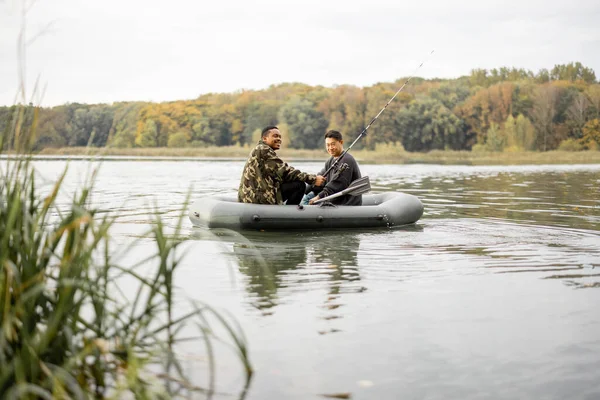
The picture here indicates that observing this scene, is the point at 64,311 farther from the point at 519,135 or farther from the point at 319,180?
the point at 519,135

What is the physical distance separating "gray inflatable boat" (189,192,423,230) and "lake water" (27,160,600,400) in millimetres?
175

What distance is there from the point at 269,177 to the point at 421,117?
6119 centimetres

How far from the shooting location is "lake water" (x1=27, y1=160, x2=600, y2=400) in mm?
3516

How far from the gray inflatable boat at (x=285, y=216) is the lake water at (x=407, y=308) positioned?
175 millimetres

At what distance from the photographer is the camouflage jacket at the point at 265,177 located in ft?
28.9

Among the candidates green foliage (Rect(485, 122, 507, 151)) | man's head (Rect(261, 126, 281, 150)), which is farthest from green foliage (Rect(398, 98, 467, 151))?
man's head (Rect(261, 126, 281, 150))

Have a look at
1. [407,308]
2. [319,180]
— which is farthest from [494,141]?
[407,308]

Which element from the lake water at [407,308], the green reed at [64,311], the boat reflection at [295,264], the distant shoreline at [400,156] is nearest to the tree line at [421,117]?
the distant shoreline at [400,156]

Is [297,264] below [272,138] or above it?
below

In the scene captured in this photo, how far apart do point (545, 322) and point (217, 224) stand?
17.2 ft

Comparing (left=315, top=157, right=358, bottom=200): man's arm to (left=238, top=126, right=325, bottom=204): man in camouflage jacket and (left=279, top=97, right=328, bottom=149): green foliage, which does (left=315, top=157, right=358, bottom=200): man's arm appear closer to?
(left=238, top=126, right=325, bottom=204): man in camouflage jacket

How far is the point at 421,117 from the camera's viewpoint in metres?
68.4

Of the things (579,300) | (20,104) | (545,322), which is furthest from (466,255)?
(20,104)

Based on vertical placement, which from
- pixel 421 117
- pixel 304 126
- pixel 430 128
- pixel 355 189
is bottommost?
pixel 355 189
